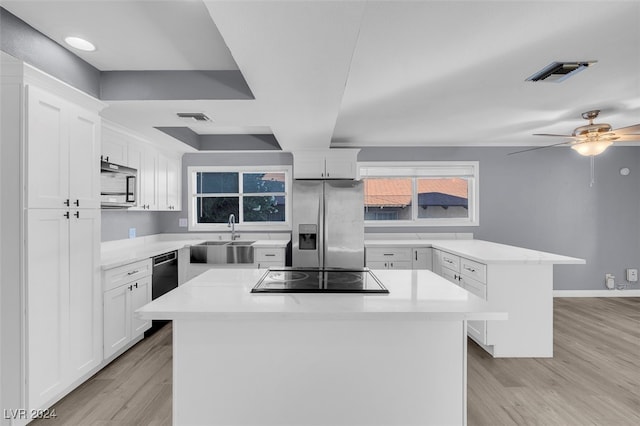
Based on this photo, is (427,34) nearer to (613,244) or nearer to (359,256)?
(359,256)

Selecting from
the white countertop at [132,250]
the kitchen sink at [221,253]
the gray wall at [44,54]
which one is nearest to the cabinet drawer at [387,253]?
the white countertop at [132,250]

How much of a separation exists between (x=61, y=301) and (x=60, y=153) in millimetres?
972

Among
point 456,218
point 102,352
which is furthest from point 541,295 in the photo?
point 102,352

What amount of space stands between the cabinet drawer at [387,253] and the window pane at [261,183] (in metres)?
1.69

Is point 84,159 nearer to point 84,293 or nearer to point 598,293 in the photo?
point 84,293

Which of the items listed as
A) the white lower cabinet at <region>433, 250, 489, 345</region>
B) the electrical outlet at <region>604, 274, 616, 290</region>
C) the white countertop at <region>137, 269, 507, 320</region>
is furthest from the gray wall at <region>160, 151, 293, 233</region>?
the electrical outlet at <region>604, 274, 616, 290</region>

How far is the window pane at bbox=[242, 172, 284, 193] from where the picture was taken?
5074mm

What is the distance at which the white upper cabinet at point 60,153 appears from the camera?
1.93 meters

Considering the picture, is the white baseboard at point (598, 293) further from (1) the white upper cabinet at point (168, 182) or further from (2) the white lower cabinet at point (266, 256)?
(1) the white upper cabinet at point (168, 182)

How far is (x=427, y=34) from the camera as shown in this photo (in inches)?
75.7

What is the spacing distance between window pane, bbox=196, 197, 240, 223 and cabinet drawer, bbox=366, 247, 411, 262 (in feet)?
6.94

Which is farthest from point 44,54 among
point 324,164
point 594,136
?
point 594,136

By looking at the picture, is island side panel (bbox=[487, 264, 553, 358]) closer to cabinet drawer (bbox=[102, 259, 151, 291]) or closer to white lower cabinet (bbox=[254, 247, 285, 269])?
white lower cabinet (bbox=[254, 247, 285, 269])

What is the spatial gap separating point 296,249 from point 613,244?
4.76 metres
